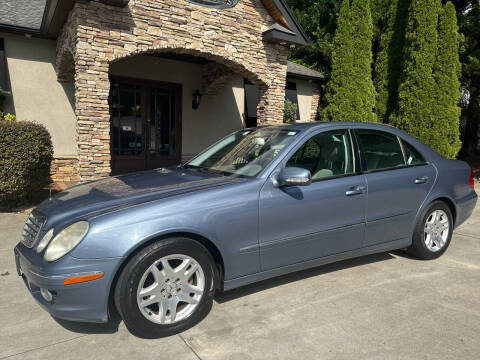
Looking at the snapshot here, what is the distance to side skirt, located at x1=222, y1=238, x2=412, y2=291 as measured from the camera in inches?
111

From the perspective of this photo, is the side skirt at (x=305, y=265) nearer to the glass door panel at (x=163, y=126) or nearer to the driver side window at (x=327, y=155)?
the driver side window at (x=327, y=155)

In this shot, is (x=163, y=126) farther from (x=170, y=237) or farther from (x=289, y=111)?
(x=170, y=237)

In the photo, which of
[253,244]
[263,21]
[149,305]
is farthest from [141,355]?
[263,21]

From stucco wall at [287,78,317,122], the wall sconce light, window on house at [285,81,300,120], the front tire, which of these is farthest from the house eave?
stucco wall at [287,78,317,122]

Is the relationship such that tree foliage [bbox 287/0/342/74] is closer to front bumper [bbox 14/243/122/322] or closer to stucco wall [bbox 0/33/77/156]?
stucco wall [bbox 0/33/77/156]

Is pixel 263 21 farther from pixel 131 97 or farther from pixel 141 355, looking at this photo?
pixel 141 355

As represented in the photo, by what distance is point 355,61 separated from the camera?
12.6 meters

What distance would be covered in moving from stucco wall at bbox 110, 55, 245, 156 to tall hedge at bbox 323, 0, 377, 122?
377 centimetres

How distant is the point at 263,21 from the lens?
28.3 ft

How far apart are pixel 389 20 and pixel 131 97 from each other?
1035 cm

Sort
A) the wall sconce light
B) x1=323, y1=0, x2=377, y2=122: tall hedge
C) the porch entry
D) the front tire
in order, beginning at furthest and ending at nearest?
x1=323, y1=0, x2=377, y2=122: tall hedge, the wall sconce light, the porch entry, the front tire

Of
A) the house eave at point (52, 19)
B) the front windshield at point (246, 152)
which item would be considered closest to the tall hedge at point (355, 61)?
the house eave at point (52, 19)

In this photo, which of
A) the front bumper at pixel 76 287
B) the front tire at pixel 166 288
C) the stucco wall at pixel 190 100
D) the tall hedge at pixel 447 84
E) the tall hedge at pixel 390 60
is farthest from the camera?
the tall hedge at pixel 390 60

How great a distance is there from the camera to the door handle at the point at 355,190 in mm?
3279
